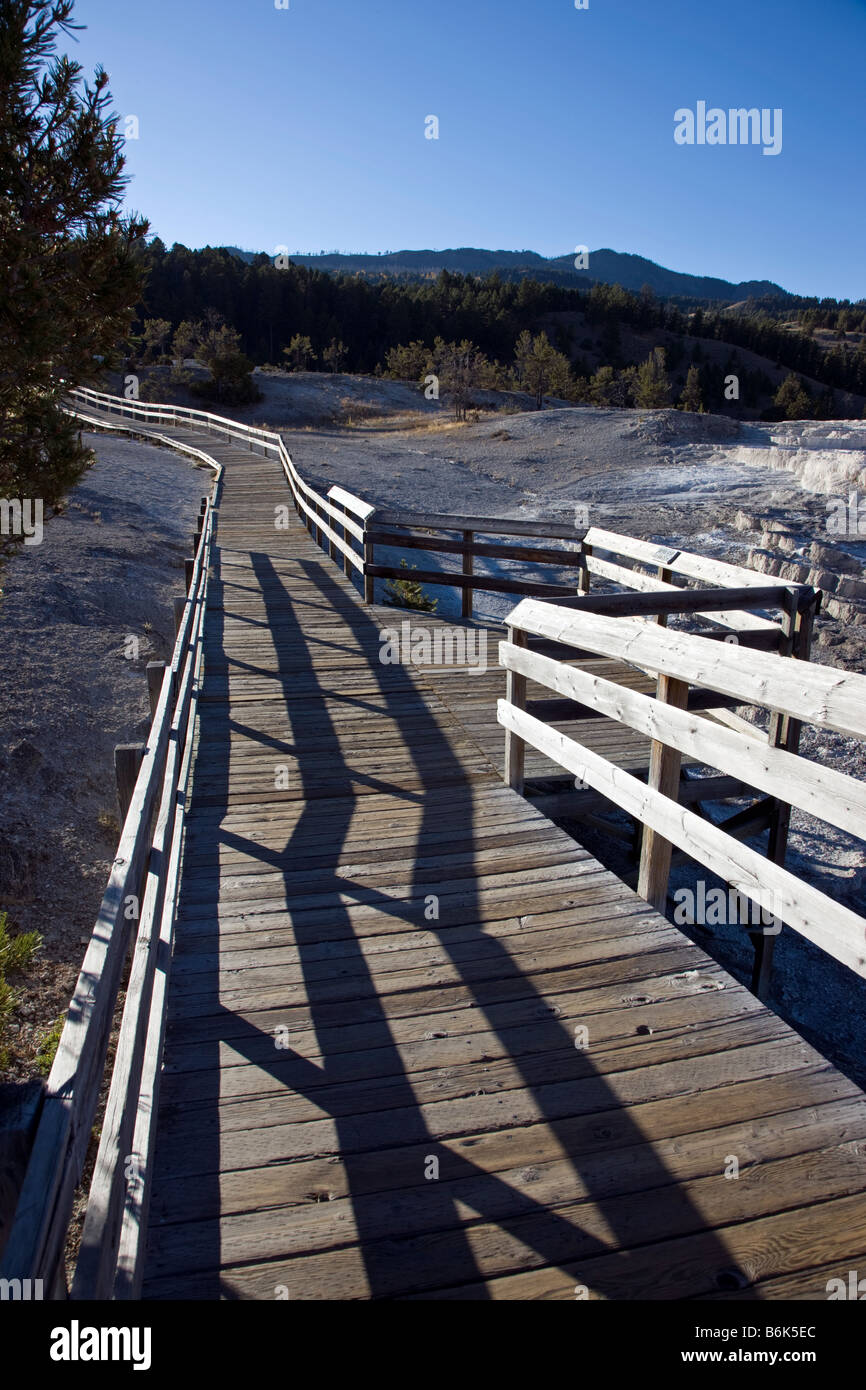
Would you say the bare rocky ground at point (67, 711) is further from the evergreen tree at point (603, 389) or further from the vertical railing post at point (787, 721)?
the evergreen tree at point (603, 389)

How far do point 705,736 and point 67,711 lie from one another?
8.48 metres

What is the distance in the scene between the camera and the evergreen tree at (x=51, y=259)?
16.8 feet

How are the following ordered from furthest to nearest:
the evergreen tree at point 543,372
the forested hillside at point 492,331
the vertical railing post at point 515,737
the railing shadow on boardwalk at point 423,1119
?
the forested hillside at point 492,331
the evergreen tree at point 543,372
the vertical railing post at point 515,737
the railing shadow on boardwalk at point 423,1119

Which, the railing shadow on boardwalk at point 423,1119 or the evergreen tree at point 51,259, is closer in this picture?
the railing shadow on boardwalk at point 423,1119

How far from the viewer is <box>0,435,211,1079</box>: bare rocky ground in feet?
24.0

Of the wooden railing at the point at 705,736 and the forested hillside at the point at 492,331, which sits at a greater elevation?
the forested hillside at the point at 492,331

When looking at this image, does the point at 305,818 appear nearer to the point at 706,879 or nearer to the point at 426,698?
the point at 426,698

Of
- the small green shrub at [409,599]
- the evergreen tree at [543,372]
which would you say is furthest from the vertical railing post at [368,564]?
the evergreen tree at [543,372]

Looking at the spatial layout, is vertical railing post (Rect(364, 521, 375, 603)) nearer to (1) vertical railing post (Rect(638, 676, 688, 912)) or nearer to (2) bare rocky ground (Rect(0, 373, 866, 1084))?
(2) bare rocky ground (Rect(0, 373, 866, 1084))

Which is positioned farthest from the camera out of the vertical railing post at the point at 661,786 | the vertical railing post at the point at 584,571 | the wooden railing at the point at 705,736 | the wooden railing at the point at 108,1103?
the vertical railing post at the point at 584,571

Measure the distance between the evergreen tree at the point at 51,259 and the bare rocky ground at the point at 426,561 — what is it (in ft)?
11.3

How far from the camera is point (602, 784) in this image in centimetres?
433

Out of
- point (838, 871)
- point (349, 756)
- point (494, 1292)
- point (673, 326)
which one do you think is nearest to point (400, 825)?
point (349, 756)

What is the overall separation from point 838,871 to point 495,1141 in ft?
24.9
